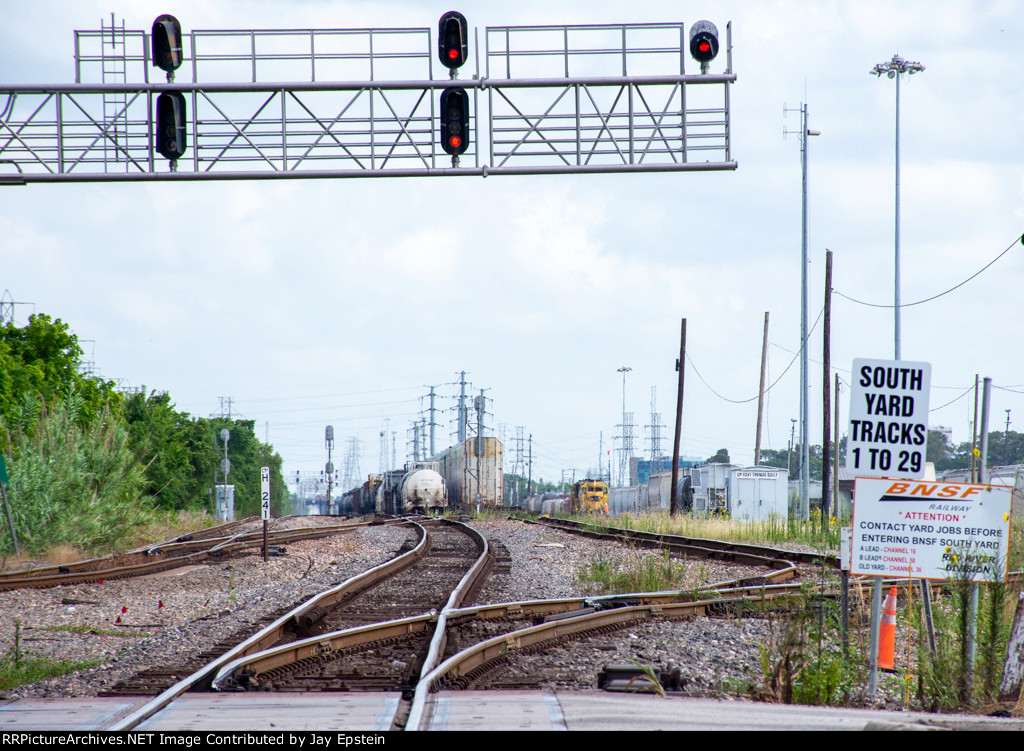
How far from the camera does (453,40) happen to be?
42.0ft

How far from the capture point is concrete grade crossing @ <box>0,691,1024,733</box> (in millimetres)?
5707

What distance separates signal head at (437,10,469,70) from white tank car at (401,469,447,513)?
3773 centimetres

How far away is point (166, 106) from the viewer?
13375 mm

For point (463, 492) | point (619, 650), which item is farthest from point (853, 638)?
point (463, 492)

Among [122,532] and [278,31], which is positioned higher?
[278,31]

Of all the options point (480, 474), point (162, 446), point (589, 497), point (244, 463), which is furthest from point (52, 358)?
point (244, 463)

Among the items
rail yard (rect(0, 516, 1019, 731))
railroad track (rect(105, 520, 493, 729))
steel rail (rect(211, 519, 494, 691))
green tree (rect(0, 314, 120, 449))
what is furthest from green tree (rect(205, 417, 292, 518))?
steel rail (rect(211, 519, 494, 691))

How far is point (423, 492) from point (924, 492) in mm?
42761

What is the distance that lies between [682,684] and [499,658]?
1.71 meters

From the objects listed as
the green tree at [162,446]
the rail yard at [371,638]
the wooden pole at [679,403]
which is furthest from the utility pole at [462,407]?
the rail yard at [371,638]

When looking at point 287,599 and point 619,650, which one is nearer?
point 619,650

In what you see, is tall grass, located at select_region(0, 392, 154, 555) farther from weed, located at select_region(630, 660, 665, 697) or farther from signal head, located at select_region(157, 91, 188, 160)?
weed, located at select_region(630, 660, 665, 697)

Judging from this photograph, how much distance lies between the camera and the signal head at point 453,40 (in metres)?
12.6
